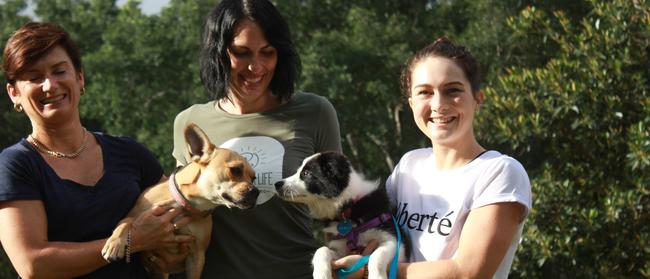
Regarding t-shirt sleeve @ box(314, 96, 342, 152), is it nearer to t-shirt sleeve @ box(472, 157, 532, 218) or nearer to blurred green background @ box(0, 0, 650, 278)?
t-shirt sleeve @ box(472, 157, 532, 218)

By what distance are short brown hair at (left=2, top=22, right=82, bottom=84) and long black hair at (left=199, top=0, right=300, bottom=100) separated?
30.6 inches

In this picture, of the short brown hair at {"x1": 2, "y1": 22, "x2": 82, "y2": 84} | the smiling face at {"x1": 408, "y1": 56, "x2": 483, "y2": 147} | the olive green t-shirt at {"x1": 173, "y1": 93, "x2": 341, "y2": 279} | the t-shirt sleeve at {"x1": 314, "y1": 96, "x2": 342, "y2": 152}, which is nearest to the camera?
the smiling face at {"x1": 408, "y1": 56, "x2": 483, "y2": 147}

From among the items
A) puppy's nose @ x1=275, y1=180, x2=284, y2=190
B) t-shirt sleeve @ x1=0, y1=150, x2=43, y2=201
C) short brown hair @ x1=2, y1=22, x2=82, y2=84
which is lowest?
puppy's nose @ x1=275, y1=180, x2=284, y2=190

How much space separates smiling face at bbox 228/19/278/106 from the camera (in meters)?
4.38

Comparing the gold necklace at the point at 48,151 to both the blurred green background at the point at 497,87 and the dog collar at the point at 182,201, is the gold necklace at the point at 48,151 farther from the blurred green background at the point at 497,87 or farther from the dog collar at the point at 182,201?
the blurred green background at the point at 497,87

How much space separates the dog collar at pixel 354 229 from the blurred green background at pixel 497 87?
6.37 m

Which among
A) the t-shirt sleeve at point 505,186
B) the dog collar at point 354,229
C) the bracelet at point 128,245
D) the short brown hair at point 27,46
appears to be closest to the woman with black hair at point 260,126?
the dog collar at point 354,229

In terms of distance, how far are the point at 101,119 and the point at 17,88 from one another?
1707cm

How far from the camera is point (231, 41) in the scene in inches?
173

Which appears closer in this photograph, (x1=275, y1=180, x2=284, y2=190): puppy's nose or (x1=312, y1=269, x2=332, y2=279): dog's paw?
(x1=312, y1=269, x2=332, y2=279): dog's paw

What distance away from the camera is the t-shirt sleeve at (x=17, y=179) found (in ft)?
12.4

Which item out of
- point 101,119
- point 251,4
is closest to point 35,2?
point 101,119

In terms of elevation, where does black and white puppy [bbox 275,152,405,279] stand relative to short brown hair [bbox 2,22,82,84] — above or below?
below

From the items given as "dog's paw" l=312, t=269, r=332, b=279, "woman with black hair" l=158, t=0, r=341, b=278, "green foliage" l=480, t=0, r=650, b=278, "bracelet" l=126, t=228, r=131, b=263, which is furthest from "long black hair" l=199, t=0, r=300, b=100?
"green foliage" l=480, t=0, r=650, b=278
